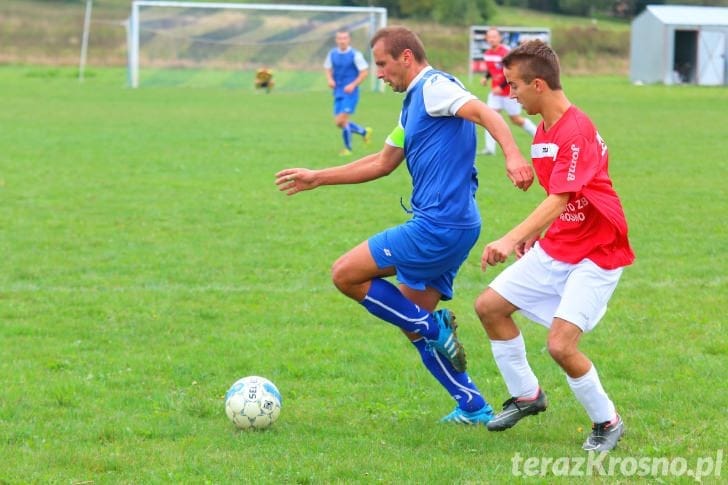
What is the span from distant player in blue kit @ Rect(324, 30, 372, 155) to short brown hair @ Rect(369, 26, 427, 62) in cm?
1307

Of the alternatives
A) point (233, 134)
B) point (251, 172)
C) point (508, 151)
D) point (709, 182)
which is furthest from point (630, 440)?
point (233, 134)

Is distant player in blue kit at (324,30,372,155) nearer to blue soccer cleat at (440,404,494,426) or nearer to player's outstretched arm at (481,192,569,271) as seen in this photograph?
blue soccer cleat at (440,404,494,426)

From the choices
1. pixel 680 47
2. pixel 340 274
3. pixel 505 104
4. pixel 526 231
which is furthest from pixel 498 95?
pixel 680 47

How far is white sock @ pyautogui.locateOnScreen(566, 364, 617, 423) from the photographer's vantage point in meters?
4.84

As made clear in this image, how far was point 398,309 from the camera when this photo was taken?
17.1ft

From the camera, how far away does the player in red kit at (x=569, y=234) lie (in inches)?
184

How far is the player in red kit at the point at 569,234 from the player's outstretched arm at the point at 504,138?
12 cm

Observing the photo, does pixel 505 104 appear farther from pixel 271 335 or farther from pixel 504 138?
pixel 504 138

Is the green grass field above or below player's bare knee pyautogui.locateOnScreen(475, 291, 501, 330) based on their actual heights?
below

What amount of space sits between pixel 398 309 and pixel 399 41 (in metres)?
1.27

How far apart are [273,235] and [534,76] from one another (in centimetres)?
622

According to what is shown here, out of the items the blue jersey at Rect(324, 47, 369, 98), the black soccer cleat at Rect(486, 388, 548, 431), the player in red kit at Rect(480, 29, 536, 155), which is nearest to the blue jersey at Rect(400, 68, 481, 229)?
the black soccer cleat at Rect(486, 388, 548, 431)

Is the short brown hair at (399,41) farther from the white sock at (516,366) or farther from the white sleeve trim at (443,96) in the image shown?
the white sock at (516,366)

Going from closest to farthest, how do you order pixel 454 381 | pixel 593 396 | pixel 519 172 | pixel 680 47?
Answer: pixel 519 172
pixel 593 396
pixel 454 381
pixel 680 47
